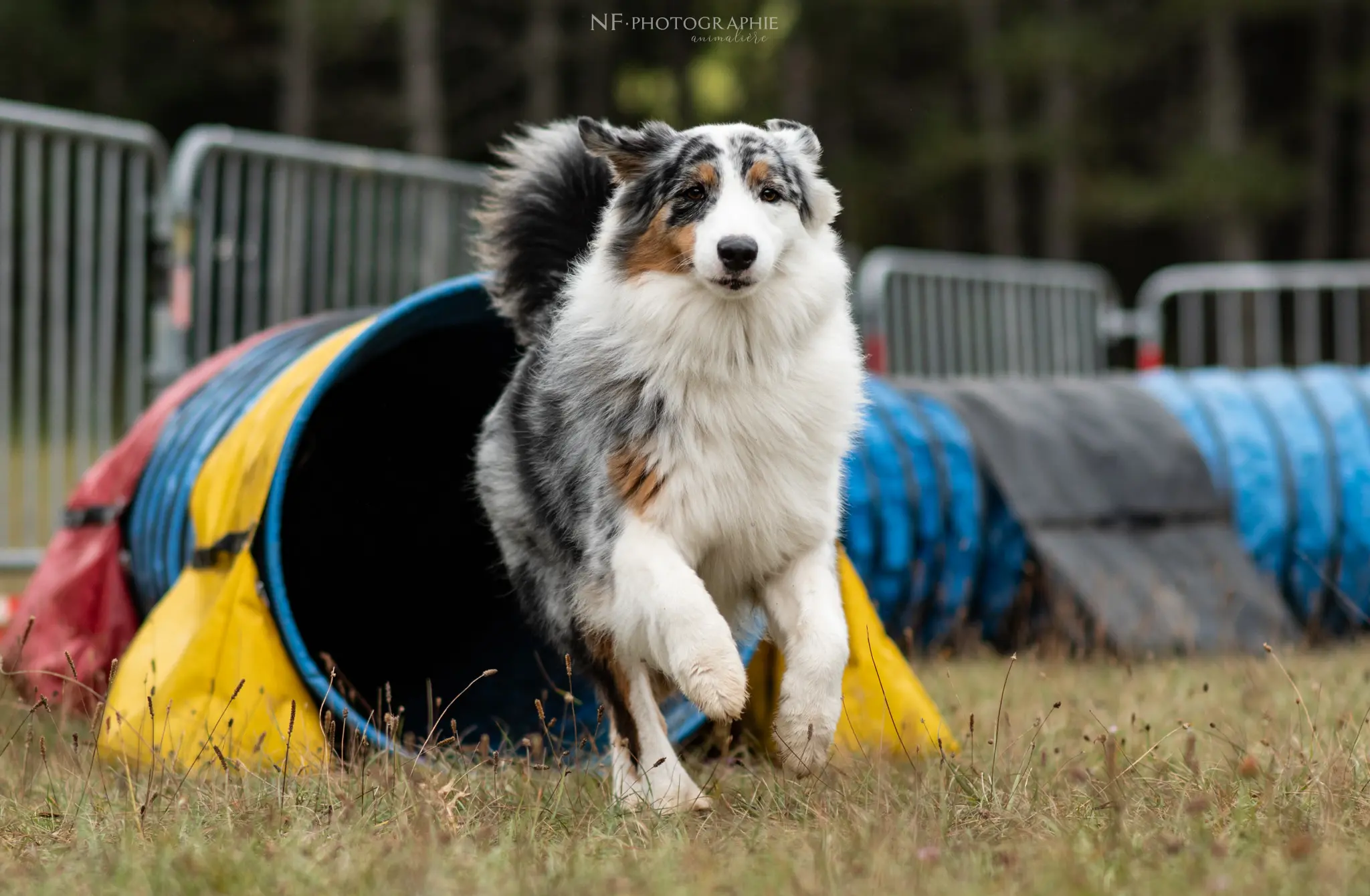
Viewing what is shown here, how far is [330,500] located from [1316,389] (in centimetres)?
452

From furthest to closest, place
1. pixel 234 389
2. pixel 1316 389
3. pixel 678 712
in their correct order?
pixel 1316 389 < pixel 234 389 < pixel 678 712

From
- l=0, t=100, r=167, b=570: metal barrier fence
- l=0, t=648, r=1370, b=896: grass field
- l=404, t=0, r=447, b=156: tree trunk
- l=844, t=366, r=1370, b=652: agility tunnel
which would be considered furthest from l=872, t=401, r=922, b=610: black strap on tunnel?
l=404, t=0, r=447, b=156: tree trunk

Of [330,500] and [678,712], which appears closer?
[678,712]

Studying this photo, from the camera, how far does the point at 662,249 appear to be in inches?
132

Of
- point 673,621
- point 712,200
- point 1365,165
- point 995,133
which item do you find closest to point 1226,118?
point 1365,165

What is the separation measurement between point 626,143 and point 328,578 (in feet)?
8.58

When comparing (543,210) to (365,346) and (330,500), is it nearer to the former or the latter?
(365,346)

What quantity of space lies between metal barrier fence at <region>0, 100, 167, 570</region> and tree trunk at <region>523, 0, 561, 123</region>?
13.2 meters

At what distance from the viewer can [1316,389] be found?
6762 millimetres

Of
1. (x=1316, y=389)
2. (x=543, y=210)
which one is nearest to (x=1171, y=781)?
(x=543, y=210)

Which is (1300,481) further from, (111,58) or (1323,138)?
(111,58)

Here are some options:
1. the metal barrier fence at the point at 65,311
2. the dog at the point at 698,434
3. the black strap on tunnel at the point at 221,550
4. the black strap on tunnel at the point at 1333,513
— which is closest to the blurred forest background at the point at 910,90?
the metal barrier fence at the point at 65,311

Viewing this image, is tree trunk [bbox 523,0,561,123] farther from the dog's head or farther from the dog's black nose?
the dog's black nose

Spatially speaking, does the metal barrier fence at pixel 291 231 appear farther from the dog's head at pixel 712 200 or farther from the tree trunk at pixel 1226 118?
the tree trunk at pixel 1226 118
